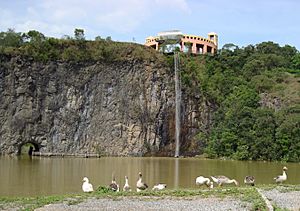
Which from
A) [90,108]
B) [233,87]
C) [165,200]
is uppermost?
[233,87]

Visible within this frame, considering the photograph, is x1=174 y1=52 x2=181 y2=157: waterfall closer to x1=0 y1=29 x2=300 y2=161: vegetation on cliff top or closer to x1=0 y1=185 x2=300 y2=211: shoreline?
x1=0 y1=29 x2=300 y2=161: vegetation on cliff top

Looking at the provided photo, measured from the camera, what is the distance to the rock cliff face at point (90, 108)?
58.8 metres

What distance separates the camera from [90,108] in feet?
202

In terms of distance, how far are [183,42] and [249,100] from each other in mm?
20968

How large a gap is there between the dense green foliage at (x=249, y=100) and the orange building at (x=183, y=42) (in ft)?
11.3

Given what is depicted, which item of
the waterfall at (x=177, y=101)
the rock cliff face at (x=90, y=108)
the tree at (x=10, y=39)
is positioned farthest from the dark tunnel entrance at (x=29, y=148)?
the waterfall at (x=177, y=101)

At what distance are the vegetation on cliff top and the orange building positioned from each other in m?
3.09

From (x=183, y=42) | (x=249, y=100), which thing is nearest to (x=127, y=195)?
(x=249, y=100)

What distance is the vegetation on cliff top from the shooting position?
53219mm

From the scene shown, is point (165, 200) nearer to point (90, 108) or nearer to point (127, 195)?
point (127, 195)

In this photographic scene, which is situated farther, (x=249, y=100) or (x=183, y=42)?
(x=183, y=42)

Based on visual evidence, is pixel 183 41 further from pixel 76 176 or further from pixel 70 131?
pixel 76 176

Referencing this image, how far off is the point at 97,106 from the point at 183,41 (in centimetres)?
2237

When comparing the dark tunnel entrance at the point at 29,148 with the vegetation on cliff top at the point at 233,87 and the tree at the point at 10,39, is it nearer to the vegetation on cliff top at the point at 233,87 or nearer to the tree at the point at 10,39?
the vegetation on cliff top at the point at 233,87
